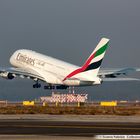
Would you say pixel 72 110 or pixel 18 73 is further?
pixel 18 73

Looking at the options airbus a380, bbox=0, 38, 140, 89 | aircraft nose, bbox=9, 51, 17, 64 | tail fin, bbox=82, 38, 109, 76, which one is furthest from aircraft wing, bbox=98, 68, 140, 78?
aircraft nose, bbox=9, 51, 17, 64

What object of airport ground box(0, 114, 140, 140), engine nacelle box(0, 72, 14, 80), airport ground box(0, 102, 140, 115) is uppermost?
engine nacelle box(0, 72, 14, 80)

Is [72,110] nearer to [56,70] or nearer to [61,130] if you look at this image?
[61,130]

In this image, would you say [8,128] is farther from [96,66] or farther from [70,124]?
[96,66]

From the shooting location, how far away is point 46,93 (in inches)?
6422

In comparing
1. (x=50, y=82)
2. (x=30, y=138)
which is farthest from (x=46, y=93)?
(x=30, y=138)

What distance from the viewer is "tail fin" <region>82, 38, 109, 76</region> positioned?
367 ft

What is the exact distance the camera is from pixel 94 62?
370ft

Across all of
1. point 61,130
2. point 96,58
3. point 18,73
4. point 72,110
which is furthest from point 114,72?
point 61,130

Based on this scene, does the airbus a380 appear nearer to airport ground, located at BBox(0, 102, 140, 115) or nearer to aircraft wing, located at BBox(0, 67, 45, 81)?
aircraft wing, located at BBox(0, 67, 45, 81)

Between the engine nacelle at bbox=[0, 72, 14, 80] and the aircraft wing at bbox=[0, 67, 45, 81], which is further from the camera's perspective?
the aircraft wing at bbox=[0, 67, 45, 81]

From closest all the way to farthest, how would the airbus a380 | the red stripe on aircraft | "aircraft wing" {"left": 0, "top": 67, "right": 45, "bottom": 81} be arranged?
the red stripe on aircraft, the airbus a380, "aircraft wing" {"left": 0, "top": 67, "right": 45, "bottom": 81}

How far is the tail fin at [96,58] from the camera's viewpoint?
111812 mm

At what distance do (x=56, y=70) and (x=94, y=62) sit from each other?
27.3ft
